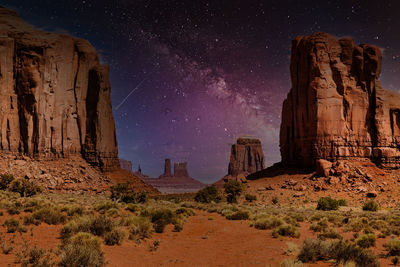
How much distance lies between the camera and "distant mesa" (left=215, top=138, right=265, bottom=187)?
5089 inches

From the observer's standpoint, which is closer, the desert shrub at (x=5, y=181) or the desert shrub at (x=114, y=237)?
the desert shrub at (x=114, y=237)

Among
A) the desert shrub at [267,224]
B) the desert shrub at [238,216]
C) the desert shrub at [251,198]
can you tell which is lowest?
the desert shrub at [251,198]

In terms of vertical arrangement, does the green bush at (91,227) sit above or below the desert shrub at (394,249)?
above

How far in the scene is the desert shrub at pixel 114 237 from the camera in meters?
10.4

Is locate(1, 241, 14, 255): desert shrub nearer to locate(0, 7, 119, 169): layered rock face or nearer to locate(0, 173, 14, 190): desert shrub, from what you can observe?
locate(0, 173, 14, 190): desert shrub

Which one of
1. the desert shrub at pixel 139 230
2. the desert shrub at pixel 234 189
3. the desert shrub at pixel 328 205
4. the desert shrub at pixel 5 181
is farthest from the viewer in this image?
the desert shrub at pixel 234 189

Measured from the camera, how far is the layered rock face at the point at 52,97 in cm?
3988

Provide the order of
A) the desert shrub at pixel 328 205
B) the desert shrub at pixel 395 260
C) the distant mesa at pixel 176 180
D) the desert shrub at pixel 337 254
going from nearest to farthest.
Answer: the desert shrub at pixel 337 254, the desert shrub at pixel 395 260, the desert shrub at pixel 328 205, the distant mesa at pixel 176 180

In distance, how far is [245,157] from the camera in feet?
435

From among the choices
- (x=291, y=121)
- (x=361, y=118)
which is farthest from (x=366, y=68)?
(x=291, y=121)

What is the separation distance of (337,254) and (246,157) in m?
126

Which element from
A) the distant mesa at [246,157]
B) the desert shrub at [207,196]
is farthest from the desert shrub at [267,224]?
the distant mesa at [246,157]

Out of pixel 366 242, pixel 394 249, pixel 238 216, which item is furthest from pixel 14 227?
pixel 394 249

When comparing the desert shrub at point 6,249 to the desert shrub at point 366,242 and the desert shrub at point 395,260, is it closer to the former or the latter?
the desert shrub at point 395,260
